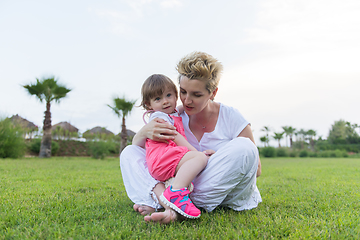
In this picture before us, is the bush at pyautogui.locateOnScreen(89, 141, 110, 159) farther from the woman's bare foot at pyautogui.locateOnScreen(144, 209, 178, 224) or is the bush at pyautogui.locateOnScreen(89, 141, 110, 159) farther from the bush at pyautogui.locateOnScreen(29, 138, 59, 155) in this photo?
the woman's bare foot at pyautogui.locateOnScreen(144, 209, 178, 224)

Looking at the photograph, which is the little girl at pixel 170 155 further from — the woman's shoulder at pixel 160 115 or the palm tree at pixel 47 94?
the palm tree at pixel 47 94

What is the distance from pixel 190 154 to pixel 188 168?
161mm

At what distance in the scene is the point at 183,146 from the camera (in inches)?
86.4

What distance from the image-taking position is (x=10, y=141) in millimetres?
11547

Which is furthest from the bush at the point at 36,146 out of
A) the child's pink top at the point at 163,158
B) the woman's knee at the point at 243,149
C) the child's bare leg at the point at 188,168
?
the woman's knee at the point at 243,149

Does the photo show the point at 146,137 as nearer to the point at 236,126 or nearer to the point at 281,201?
the point at 236,126

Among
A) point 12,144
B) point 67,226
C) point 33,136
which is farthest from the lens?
point 33,136

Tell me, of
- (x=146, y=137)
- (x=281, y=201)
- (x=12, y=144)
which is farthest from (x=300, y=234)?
(x=12, y=144)

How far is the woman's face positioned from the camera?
222 cm

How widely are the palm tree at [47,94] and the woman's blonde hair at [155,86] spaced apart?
1343 centimetres

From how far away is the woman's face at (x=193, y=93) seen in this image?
2.22 m

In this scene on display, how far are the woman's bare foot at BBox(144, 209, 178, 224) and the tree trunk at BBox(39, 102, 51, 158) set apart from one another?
14236 mm

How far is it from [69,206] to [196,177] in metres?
1.29

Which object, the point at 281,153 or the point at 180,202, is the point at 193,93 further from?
the point at 281,153
